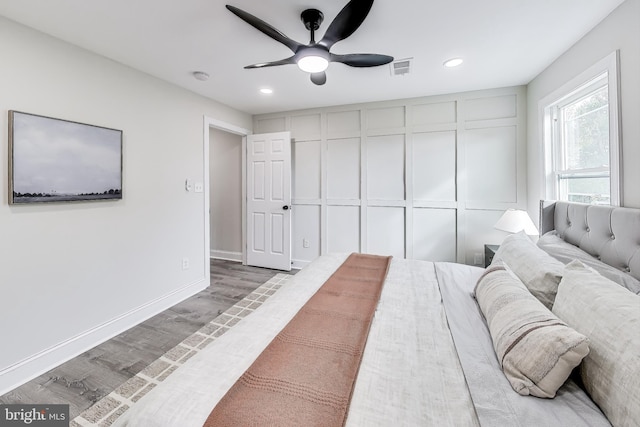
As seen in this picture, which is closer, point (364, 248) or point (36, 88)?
point (36, 88)

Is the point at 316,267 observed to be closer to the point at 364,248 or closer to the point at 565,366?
the point at 565,366

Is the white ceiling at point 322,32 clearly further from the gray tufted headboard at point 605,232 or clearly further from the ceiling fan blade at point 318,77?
the gray tufted headboard at point 605,232

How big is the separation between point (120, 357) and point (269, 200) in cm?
254

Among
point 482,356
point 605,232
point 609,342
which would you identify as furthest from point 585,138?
point 482,356

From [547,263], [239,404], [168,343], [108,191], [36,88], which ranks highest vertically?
[36,88]

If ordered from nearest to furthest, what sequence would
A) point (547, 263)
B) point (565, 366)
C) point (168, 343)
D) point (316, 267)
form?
point (565, 366) → point (547, 263) → point (316, 267) → point (168, 343)

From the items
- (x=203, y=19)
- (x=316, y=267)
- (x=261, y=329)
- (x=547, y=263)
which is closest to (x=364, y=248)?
(x=316, y=267)

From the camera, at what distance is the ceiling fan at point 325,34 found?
1424 mm

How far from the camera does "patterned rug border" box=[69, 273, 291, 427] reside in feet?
4.82

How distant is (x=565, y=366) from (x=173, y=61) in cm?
319

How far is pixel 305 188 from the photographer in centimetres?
407

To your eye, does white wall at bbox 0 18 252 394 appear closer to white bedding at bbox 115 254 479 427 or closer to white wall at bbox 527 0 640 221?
white bedding at bbox 115 254 479 427

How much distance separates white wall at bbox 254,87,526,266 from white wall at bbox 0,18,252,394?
5.19 feet

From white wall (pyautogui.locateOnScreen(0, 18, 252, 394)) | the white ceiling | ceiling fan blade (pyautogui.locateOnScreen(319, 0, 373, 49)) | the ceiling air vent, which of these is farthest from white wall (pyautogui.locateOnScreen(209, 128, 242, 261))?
ceiling fan blade (pyautogui.locateOnScreen(319, 0, 373, 49))
